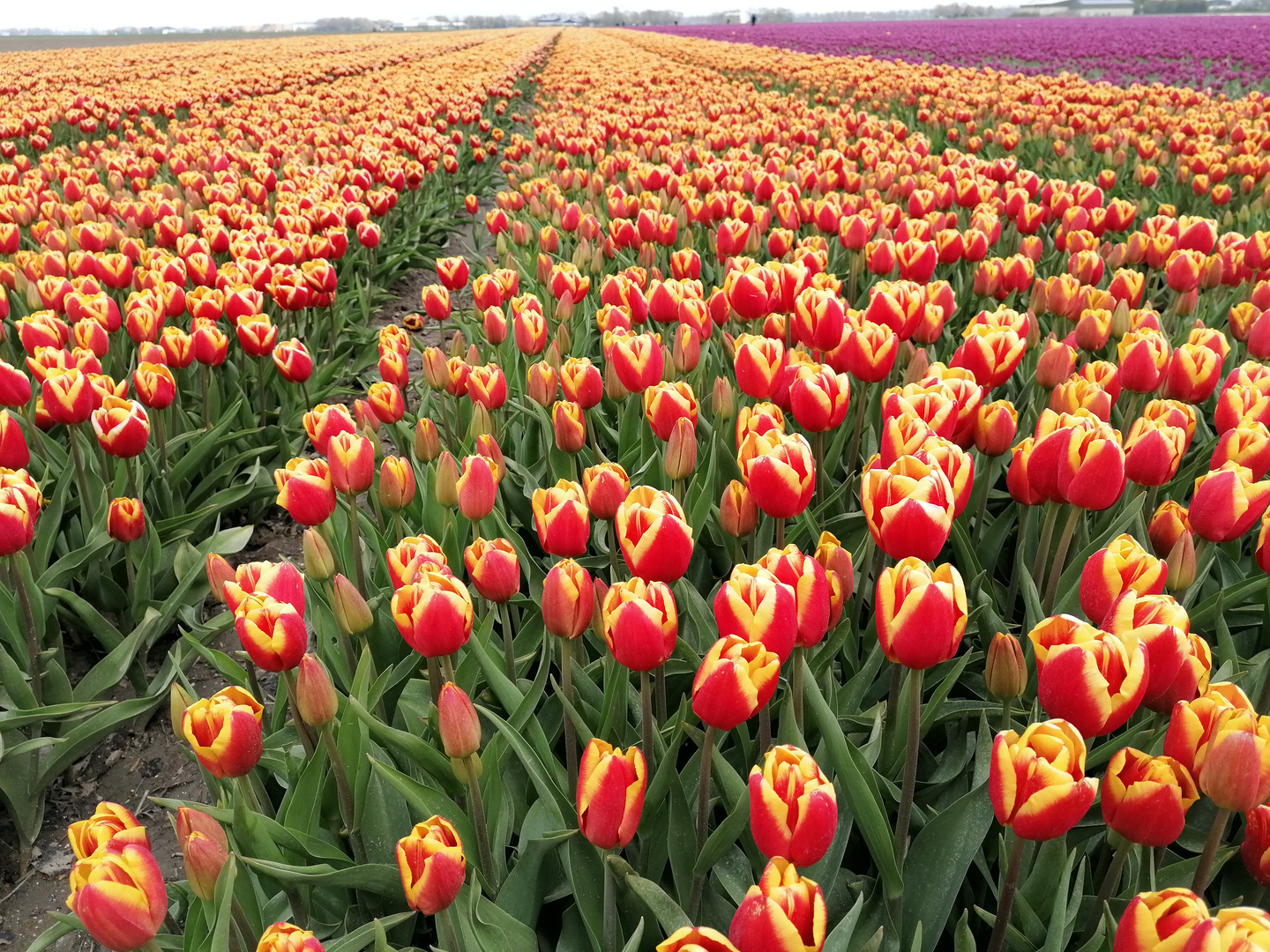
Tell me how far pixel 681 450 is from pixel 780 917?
1.29m

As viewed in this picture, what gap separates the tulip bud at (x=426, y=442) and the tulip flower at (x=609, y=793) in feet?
4.93

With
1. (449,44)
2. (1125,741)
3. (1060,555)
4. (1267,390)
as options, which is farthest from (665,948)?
(449,44)

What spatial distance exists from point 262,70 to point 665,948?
22.4 m

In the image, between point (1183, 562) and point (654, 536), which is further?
point (1183, 562)

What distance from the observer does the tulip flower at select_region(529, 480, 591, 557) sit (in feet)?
5.37

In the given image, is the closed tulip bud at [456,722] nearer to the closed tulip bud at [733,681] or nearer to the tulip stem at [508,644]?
the closed tulip bud at [733,681]

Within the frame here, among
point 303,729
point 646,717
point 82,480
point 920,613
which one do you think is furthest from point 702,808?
point 82,480

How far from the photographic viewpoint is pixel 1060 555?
183 cm

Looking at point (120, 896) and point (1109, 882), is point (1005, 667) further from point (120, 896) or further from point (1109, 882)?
point (120, 896)

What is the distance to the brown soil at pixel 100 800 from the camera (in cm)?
226

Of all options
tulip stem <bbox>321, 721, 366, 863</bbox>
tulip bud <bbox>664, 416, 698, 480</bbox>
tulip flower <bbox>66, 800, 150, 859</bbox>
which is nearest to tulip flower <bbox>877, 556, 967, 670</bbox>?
tulip bud <bbox>664, 416, 698, 480</bbox>

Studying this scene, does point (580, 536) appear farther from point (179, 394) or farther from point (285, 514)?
point (179, 394)

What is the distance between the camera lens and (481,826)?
56.2 inches

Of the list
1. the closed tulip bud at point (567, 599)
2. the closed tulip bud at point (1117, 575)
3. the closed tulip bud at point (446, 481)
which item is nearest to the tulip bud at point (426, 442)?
the closed tulip bud at point (446, 481)
